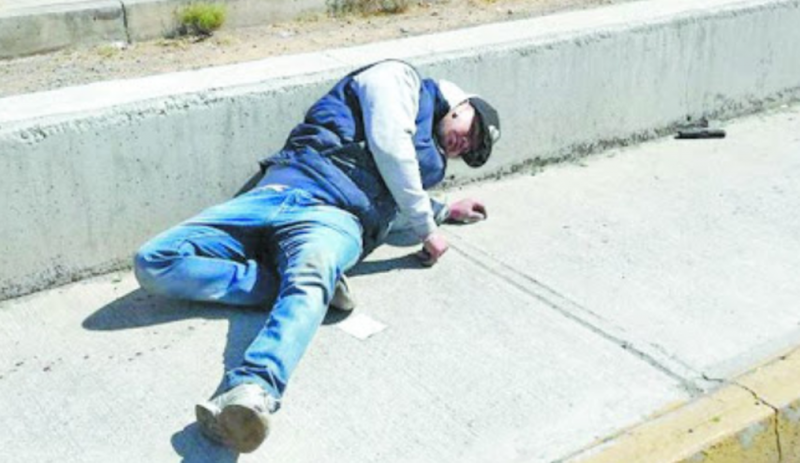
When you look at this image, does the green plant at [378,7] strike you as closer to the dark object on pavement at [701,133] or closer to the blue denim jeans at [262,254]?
the dark object on pavement at [701,133]

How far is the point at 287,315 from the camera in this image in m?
3.55

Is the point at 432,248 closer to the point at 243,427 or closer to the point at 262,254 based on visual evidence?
the point at 262,254

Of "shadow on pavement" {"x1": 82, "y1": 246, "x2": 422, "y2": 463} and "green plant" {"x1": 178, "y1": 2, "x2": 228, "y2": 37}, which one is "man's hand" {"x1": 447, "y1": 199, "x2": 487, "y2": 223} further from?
"green plant" {"x1": 178, "y1": 2, "x2": 228, "y2": 37}

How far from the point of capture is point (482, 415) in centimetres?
337

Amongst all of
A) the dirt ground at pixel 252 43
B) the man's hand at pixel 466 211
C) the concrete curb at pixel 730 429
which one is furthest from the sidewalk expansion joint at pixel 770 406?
the dirt ground at pixel 252 43

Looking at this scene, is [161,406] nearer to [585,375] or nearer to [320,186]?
[320,186]

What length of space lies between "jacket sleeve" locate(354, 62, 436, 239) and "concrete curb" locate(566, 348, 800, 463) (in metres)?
1.25

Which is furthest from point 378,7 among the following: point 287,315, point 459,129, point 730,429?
point 730,429

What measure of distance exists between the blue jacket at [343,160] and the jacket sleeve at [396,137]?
64 millimetres

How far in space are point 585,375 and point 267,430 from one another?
1085 mm

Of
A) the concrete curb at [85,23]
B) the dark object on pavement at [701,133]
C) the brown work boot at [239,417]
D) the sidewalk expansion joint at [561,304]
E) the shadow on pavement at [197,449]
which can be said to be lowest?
the sidewalk expansion joint at [561,304]

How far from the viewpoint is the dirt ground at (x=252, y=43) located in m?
5.79

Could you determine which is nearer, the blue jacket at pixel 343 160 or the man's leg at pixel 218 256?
the man's leg at pixel 218 256

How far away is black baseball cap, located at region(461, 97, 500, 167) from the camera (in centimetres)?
432
